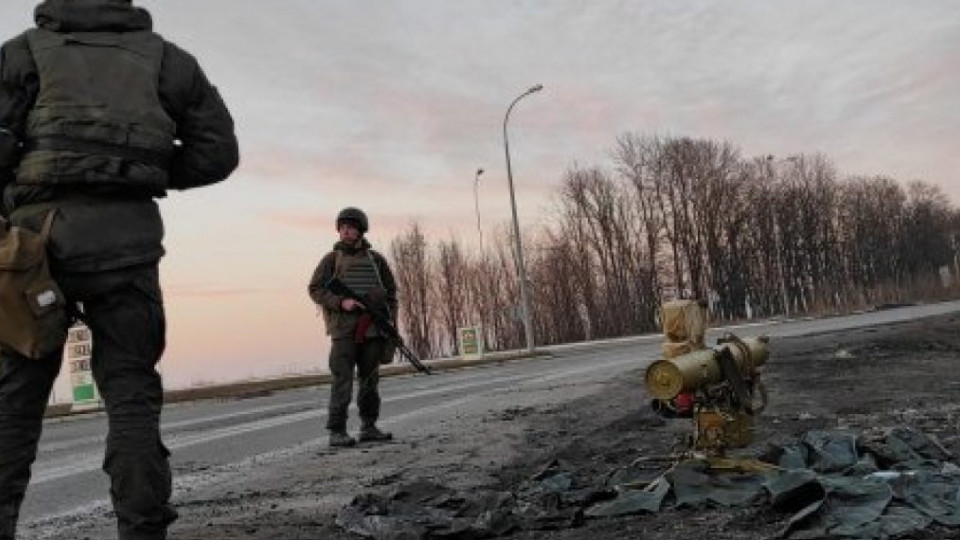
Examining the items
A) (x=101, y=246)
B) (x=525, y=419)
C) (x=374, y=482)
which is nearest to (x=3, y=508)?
(x=101, y=246)

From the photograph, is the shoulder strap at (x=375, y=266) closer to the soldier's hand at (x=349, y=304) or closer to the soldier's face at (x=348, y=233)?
the soldier's face at (x=348, y=233)

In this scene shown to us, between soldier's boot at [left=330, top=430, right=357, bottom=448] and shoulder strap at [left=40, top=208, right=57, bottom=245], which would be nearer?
shoulder strap at [left=40, top=208, right=57, bottom=245]

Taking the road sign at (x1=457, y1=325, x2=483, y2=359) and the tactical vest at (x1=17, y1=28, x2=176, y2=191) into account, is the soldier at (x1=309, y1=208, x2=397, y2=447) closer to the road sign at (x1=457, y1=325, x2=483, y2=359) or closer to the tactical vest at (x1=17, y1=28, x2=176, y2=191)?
the tactical vest at (x1=17, y1=28, x2=176, y2=191)

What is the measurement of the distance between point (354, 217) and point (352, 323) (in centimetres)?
93

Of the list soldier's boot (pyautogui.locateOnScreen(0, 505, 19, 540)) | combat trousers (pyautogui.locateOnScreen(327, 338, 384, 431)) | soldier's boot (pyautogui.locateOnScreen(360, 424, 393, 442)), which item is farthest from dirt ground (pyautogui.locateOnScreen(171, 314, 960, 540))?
soldier's boot (pyautogui.locateOnScreen(0, 505, 19, 540))

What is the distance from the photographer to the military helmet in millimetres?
8703

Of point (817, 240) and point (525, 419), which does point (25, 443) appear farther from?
point (817, 240)

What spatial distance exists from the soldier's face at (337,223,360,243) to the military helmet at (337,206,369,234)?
3cm

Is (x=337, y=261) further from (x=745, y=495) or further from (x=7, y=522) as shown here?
(x=7, y=522)

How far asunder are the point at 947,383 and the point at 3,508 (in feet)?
28.5

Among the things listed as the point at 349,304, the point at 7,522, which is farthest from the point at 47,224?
the point at 349,304

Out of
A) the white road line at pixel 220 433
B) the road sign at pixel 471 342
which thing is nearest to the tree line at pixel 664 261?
the road sign at pixel 471 342

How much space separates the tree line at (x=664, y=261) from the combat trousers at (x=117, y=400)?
67.9 meters

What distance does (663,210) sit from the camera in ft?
260
